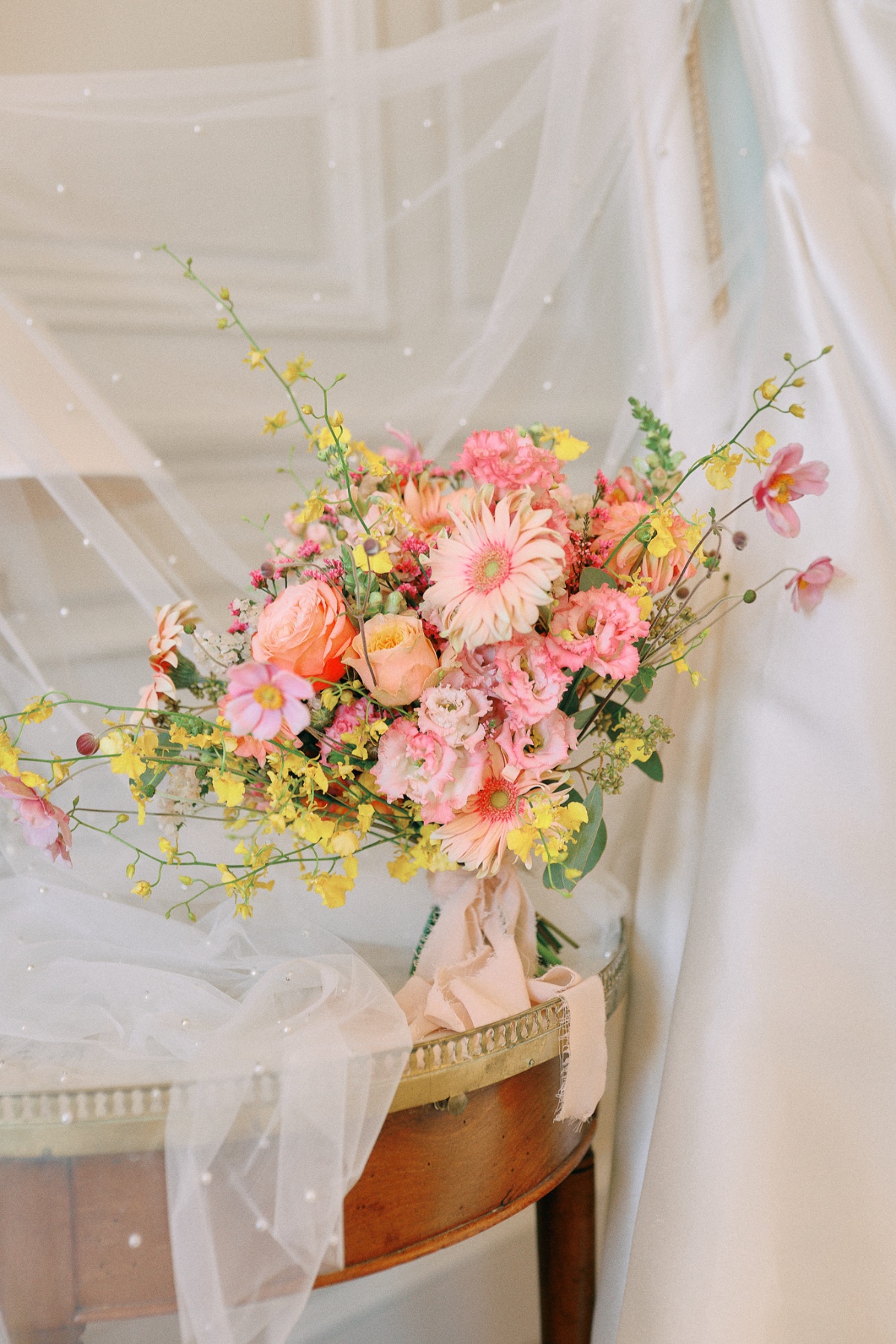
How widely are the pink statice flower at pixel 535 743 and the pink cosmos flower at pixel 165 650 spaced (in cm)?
23

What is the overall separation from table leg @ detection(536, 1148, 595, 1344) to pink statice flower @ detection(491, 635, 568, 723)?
19.3 inches

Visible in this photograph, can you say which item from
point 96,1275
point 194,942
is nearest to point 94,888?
point 194,942

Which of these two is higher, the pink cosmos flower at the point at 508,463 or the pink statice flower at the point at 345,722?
the pink cosmos flower at the point at 508,463

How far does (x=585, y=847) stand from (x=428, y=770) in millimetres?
141

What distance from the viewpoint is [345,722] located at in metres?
0.60

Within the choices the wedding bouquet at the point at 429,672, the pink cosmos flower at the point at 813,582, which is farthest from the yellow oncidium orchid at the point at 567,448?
the pink cosmos flower at the point at 813,582

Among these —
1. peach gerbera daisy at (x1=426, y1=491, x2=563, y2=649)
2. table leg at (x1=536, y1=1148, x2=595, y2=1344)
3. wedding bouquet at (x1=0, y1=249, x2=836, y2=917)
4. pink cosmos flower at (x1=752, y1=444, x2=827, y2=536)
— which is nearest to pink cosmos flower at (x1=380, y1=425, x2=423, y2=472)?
wedding bouquet at (x1=0, y1=249, x2=836, y2=917)

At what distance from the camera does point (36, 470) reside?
28.3 inches

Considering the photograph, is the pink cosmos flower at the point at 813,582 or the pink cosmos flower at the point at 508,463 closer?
Result: the pink cosmos flower at the point at 508,463

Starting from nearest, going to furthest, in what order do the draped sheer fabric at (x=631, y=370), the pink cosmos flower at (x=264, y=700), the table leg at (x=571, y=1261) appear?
the pink cosmos flower at (x=264, y=700), the draped sheer fabric at (x=631, y=370), the table leg at (x=571, y=1261)

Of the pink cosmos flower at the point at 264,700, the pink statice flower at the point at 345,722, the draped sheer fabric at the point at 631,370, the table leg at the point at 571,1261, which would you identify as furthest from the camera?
the table leg at the point at 571,1261

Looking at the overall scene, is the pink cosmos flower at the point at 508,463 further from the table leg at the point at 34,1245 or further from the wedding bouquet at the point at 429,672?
the table leg at the point at 34,1245

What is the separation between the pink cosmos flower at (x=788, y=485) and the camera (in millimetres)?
663

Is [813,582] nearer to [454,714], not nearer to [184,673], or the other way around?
[454,714]
